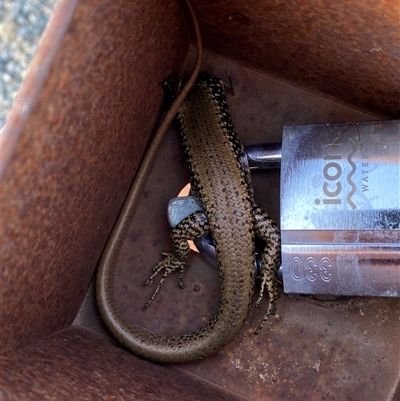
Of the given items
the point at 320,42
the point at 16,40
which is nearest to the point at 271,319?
the point at 320,42

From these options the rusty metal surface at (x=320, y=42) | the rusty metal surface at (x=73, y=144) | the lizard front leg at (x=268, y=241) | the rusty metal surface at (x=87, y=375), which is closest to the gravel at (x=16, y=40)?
the rusty metal surface at (x=73, y=144)

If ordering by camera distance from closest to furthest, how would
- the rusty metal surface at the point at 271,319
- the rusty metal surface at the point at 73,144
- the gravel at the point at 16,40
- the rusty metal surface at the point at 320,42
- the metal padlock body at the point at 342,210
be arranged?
the gravel at the point at 16,40 < the rusty metal surface at the point at 73,144 < the rusty metal surface at the point at 320,42 < the metal padlock body at the point at 342,210 < the rusty metal surface at the point at 271,319

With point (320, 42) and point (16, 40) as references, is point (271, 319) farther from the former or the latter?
point (16, 40)

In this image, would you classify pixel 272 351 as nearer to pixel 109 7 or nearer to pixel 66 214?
→ pixel 66 214

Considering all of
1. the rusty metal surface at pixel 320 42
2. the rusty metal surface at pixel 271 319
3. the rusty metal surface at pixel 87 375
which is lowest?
the rusty metal surface at pixel 87 375

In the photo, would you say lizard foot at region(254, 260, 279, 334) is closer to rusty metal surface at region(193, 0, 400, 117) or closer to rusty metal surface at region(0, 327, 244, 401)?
rusty metal surface at region(0, 327, 244, 401)

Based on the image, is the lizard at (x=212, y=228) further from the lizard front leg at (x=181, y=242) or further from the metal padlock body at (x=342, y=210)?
the metal padlock body at (x=342, y=210)

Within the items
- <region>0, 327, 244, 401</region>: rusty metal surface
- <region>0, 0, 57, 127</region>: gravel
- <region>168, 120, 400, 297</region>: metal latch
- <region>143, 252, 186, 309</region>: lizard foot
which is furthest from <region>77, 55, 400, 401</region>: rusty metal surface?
<region>0, 0, 57, 127</region>: gravel
